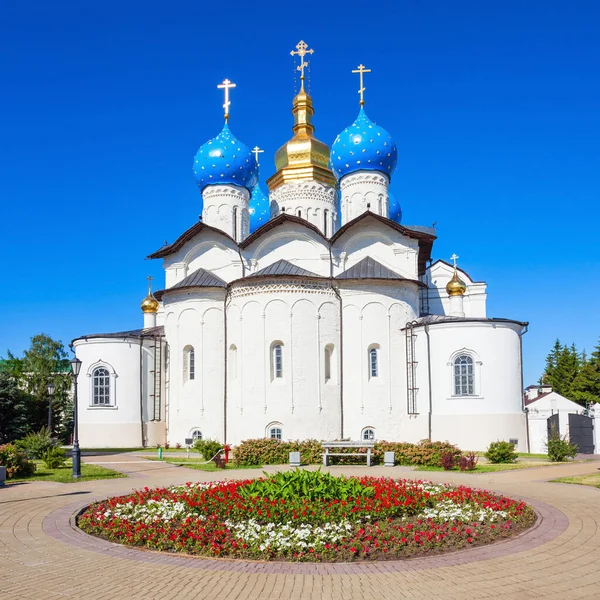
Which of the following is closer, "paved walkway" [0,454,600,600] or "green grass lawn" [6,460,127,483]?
"paved walkway" [0,454,600,600]

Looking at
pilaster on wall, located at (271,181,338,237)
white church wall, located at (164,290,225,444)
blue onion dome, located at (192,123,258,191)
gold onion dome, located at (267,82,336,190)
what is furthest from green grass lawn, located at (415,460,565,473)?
gold onion dome, located at (267,82,336,190)

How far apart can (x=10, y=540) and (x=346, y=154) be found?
82.1 ft

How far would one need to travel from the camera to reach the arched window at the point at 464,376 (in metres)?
23.4

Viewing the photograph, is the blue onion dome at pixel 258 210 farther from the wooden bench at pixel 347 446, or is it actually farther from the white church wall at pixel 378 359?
the wooden bench at pixel 347 446

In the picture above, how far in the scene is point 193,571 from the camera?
22.4 feet

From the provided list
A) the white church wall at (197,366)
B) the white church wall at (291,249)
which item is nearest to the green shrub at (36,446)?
the white church wall at (197,366)

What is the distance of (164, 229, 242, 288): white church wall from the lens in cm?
2828

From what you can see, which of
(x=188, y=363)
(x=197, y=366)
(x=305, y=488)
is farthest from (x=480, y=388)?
(x=305, y=488)

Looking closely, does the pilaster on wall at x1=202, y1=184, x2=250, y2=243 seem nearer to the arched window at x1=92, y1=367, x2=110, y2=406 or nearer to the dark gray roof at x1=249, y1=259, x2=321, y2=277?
the dark gray roof at x1=249, y1=259, x2=321, y2=277

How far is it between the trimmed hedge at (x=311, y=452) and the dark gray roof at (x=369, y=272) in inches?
326

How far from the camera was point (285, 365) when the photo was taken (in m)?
24.1

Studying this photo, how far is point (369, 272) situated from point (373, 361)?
3652 millimetres

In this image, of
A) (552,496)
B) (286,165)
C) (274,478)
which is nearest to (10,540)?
(274,478)

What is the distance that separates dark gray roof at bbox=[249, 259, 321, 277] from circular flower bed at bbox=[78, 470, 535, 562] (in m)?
14.5
